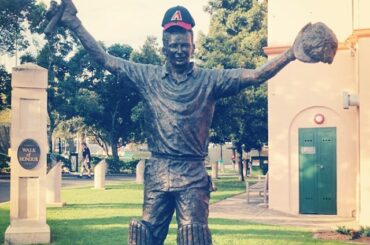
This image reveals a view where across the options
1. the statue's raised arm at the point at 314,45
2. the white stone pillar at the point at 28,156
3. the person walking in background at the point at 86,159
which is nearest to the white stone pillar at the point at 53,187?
the white stone pillar at the point at 28,156

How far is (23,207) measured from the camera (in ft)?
30.2

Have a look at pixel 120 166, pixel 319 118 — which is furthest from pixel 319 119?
pixel 120 166

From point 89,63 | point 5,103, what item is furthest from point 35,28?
point 89,63

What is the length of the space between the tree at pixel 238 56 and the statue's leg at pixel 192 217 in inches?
Result: 661

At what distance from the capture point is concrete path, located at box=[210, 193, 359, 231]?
40.1 ft

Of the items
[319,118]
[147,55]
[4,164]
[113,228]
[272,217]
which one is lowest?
[272,217]

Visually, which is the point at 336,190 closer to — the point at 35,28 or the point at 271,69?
the point at 271,69

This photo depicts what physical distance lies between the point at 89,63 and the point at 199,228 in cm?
3031

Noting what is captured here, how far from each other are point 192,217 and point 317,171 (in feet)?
35.8

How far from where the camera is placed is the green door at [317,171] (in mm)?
13992

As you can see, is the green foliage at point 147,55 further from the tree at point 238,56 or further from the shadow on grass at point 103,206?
the shadow on grass at point 103,206

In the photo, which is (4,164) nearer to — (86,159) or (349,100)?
(86,159)

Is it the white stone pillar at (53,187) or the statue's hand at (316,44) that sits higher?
the statue's hand at (316,44)

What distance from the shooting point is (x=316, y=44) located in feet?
12.0
